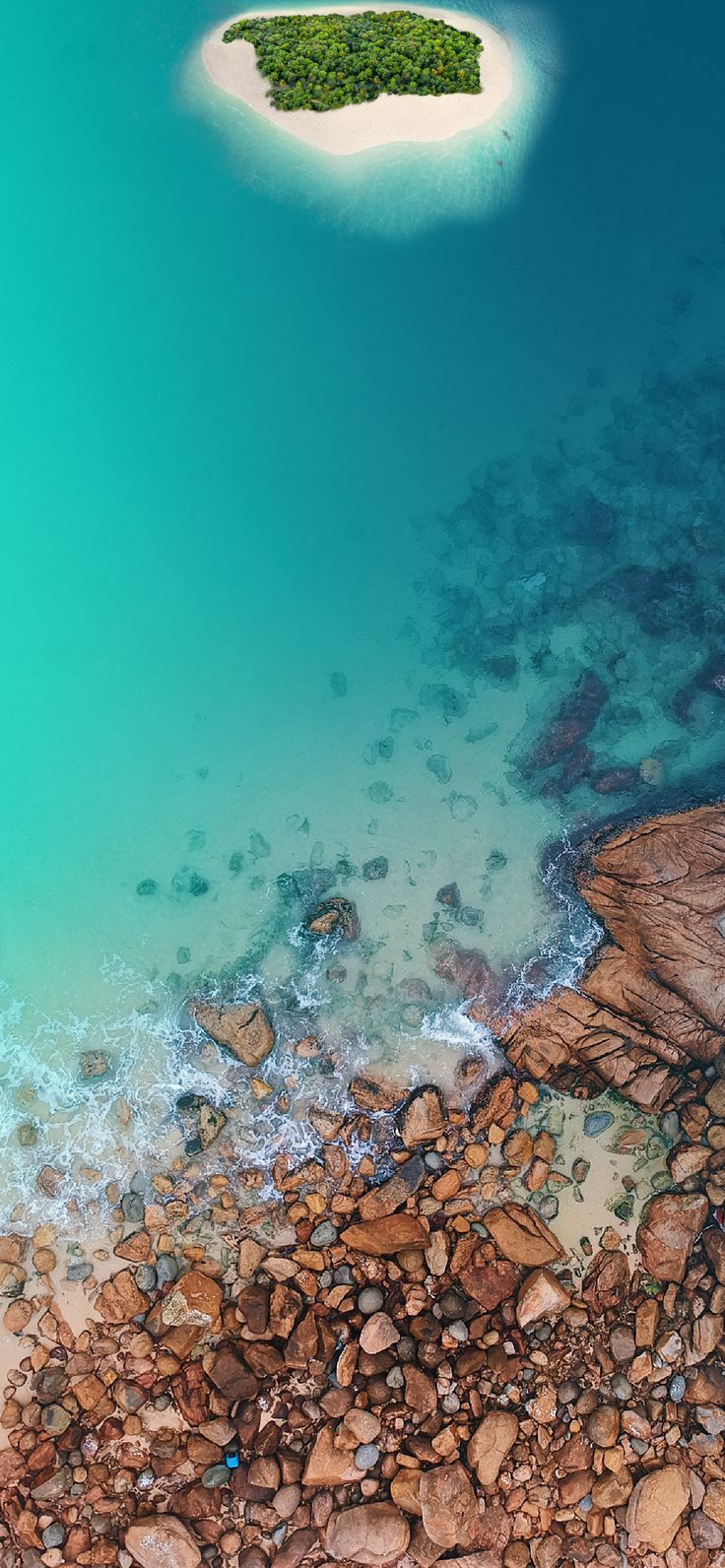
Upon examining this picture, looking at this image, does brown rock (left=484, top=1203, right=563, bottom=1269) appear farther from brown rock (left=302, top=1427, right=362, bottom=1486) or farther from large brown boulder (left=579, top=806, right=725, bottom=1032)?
large brown boulder (left=579, top=806, right=725, bottom=1032)

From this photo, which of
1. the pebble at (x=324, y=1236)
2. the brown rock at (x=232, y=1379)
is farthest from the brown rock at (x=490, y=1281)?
the brown rock at (x=232, y=1379)

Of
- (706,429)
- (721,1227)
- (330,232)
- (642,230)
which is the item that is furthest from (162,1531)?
(642,230)

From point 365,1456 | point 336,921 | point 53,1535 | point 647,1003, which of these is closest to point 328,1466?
point 365,1456

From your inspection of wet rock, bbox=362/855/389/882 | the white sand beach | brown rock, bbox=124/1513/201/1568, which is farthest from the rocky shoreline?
the white sand beach

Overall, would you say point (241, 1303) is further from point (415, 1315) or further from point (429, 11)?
point (429, 11)

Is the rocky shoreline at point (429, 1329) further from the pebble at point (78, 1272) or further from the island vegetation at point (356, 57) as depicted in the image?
the island vegetation at point (356, 57)

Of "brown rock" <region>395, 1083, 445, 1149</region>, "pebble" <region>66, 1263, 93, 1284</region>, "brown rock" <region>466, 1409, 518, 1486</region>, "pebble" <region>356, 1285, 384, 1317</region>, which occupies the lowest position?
"brown rock" <region>466, 1409, 518, 1486</region>
